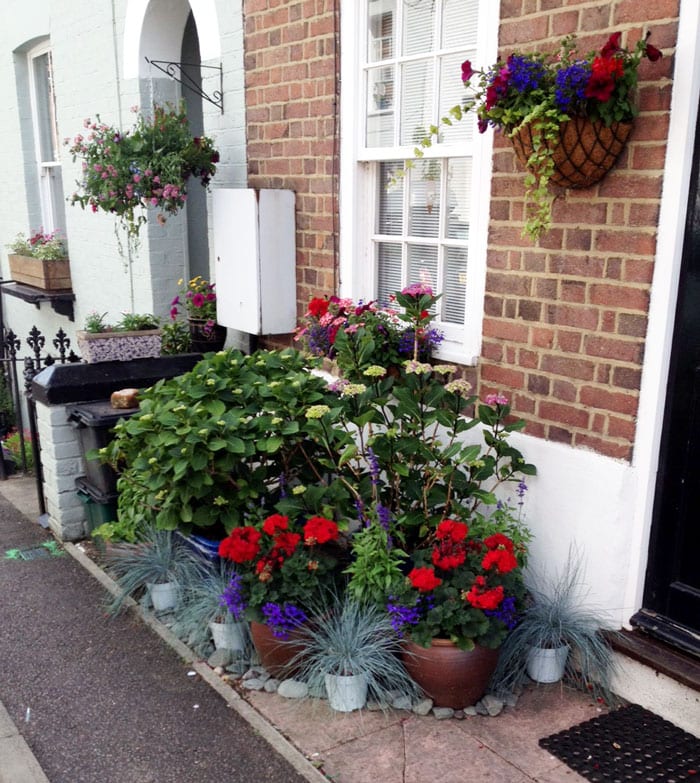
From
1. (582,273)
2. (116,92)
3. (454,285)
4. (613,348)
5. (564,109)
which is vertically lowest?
(613,348)

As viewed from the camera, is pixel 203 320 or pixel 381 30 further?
pixel 203 320

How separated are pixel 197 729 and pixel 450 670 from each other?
3.39 ft

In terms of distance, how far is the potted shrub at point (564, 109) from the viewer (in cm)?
291

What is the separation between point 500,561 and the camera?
3191mm

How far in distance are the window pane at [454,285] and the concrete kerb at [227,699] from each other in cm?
205

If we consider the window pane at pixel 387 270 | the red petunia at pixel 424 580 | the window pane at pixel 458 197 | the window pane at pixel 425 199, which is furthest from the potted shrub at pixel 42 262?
the red petunia at pixel 424 580

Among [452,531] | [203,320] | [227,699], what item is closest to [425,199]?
[452,531]

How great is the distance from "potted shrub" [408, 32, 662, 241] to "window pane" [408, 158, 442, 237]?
83 cm

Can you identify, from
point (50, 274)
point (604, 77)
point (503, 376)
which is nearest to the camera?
point (604, 77)

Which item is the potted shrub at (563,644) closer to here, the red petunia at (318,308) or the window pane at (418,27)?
the red petunia at (318,308)

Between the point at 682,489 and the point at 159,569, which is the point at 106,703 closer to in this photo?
the point at 159,569

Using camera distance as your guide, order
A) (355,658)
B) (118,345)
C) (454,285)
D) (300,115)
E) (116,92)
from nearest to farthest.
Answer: (355,658) → (454,285) → (300,115) → (118,345) → (116,92)

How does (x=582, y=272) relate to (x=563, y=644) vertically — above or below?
above

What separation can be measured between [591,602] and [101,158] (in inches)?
154
